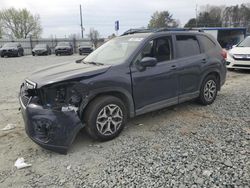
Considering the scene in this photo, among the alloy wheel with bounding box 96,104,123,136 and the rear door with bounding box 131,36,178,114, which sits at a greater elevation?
the rear door with bounding box 131,36,178,114

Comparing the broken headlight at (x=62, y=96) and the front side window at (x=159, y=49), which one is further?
the front side window at (x=159, y=49)

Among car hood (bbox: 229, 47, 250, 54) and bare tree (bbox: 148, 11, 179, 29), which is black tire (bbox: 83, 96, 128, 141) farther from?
bare tree (bbox: 148, 11, 179, 29)

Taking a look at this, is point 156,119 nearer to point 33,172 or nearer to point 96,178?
point 96,178

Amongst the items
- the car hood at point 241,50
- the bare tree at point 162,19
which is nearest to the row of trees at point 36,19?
the bare tree at point 162,19

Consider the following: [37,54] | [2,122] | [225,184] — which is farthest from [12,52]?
[225,184]

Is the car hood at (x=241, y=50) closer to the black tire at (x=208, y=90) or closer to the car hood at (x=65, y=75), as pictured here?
the black tire at (x=208, y=90)

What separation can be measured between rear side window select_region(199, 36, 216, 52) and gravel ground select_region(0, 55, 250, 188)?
151cm

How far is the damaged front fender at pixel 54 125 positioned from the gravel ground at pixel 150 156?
0.22 m

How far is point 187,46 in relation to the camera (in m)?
5.01

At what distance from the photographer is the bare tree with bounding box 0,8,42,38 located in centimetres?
5528

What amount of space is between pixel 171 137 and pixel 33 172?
213cm

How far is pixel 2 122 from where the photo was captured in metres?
4.77

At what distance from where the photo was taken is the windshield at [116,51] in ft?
13.8

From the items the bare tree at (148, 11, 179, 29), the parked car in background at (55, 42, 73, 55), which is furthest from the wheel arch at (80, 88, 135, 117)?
the bare tree at (148, 11, 179, 29)
